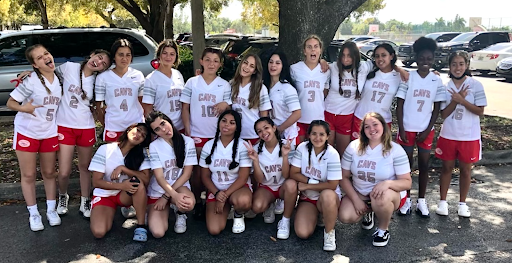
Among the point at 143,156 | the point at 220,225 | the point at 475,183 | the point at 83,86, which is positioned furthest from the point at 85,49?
the point at 475,183

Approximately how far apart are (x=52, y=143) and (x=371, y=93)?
3.21 metres

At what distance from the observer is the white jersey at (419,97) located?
180 inches

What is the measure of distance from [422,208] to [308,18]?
9.56 ft

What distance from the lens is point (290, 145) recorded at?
4223 mm

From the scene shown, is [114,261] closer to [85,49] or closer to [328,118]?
[328,118]

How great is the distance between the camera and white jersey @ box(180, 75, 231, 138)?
4.51 m

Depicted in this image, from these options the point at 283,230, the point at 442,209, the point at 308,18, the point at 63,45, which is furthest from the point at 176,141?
the point at 63,45

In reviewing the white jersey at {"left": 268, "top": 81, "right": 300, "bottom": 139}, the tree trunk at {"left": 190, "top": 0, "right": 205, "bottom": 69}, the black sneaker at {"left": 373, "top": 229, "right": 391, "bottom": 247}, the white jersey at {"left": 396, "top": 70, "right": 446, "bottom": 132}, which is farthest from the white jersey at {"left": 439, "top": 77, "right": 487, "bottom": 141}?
the tree trunk at {"left": 190, "top": 0, "right": 205, "bottom": 69}

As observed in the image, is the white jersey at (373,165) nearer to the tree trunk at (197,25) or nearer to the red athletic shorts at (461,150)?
the red athletic shorts at (461,150)

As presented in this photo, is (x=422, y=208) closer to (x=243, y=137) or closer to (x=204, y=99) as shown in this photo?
(x=243, y=137)

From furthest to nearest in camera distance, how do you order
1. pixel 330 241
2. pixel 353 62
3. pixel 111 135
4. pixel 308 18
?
pixel 308 18 < pixel 353 62 < pixel 111 135 < pixel 330 241

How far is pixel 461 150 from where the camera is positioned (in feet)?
14.9

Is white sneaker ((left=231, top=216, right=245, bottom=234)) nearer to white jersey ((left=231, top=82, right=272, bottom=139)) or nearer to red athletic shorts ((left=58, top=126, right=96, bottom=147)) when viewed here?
white jersey ((left=231, top=82, right=272, bottom=139))

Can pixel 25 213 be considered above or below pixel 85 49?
below
